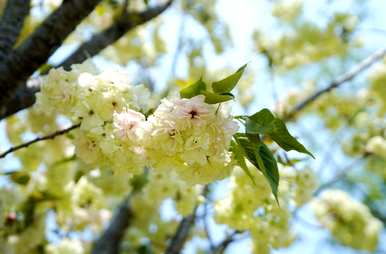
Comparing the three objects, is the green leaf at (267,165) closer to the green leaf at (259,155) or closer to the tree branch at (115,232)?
the green leaf at (259,155)

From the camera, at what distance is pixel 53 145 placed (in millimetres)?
3977

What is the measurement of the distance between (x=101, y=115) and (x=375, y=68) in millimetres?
4109

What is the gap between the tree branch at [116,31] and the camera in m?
2.68

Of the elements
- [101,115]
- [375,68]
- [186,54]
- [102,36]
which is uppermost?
[101,115]

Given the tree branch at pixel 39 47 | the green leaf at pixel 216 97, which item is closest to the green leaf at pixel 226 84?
the green leaf at pixel 216 97

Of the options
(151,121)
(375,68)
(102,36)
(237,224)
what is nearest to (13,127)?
(102,36)

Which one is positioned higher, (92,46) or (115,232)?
(92,46)

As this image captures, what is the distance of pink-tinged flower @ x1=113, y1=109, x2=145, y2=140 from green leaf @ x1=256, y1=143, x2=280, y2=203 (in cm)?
30

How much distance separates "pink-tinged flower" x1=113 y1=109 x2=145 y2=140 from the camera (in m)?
1.49

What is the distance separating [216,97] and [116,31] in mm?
1600

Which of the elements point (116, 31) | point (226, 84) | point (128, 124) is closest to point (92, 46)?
point (116, 31)

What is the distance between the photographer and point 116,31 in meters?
2.90

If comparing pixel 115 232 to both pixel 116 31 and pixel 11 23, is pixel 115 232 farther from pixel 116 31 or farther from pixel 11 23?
pixel 11 23

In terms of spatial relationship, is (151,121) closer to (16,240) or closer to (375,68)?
(16,240)
